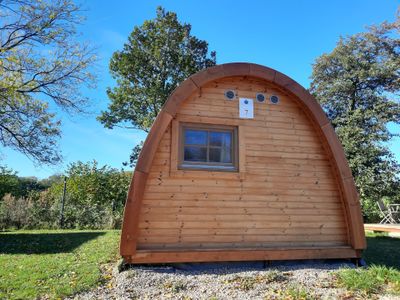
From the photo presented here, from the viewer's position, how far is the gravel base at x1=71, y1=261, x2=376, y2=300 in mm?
4273

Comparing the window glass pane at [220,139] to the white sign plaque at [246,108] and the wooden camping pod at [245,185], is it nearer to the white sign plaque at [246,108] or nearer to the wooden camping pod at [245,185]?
the wooden camping pod at [245,185]

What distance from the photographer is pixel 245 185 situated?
603 cm

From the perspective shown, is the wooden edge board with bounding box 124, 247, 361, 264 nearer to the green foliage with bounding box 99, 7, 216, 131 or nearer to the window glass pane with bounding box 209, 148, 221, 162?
the window glass pane with bounding box 209, 148, 221, 162

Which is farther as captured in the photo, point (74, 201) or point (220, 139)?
point (74, 201)

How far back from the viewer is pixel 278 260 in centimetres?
593

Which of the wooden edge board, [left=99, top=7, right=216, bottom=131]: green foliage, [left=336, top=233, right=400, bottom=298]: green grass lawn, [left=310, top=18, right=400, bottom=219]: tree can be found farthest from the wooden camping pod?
[left=99, top=7, right=216, bottom=131]: green foliage

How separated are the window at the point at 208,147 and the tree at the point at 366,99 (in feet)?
40.7

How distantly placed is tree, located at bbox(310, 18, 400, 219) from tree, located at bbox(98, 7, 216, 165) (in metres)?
8.59

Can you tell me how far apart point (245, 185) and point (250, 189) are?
0.42 ft

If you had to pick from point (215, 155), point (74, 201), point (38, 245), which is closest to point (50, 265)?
point (38, 245)

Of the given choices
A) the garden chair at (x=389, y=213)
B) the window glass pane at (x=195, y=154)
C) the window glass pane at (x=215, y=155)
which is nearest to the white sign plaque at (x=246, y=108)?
the window glass pane at (x=215, y=155)

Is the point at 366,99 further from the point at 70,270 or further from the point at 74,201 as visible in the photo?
the point at 70,270

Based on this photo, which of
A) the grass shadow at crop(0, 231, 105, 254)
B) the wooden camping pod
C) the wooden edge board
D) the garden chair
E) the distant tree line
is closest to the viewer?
the wooden edge board

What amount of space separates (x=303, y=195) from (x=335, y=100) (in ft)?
48.7
